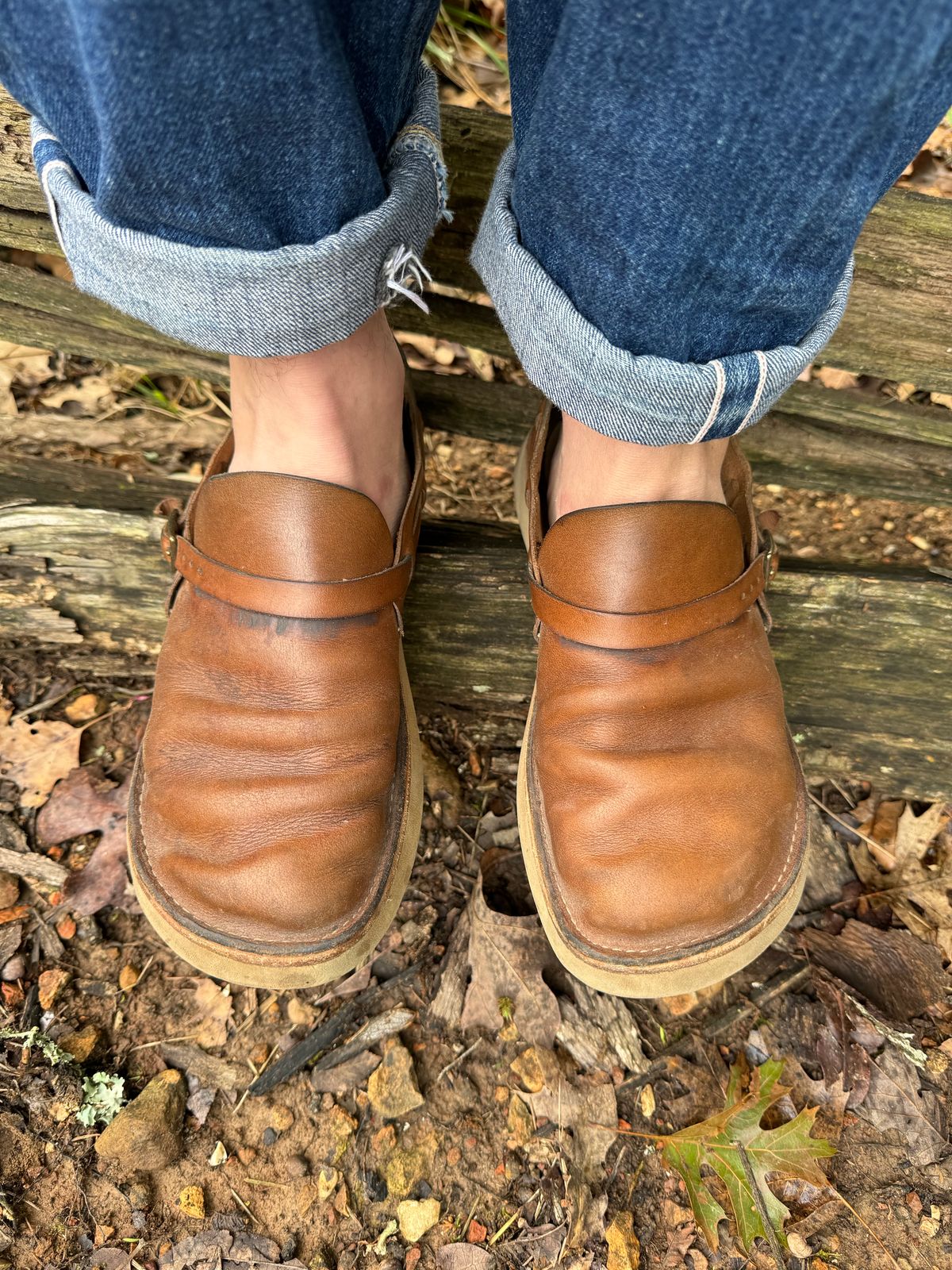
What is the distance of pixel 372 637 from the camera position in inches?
51.0

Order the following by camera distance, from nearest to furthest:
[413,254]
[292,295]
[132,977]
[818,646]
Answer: [292,295], [413,254], [132,977], [818,646]

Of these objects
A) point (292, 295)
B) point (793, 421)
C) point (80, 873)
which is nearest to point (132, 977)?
point (80, 873)

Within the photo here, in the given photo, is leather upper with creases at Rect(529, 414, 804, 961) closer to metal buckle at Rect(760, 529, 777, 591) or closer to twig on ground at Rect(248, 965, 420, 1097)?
metal buckle at Rect(760, 529, 777, 591)

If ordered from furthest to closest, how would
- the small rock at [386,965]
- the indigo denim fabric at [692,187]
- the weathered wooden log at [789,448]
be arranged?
1. the weathered wooden log at [789,448]
2. the small rock at [386,965]
3. the indigo denim fabric at [692,187]

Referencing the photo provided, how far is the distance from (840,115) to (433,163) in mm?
528

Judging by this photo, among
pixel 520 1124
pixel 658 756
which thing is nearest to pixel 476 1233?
pixel 520 1124

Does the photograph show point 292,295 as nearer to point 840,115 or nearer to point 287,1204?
point 840,115

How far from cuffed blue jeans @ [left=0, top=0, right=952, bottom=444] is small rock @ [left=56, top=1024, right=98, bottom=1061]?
113 centimetres

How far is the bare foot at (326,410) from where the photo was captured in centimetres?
118

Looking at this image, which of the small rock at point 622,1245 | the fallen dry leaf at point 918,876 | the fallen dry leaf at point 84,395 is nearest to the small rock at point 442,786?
the small rock at point 622,1245

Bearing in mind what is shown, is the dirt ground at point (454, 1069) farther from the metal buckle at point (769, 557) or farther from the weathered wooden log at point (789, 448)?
the metal buckle at point (769, 557)

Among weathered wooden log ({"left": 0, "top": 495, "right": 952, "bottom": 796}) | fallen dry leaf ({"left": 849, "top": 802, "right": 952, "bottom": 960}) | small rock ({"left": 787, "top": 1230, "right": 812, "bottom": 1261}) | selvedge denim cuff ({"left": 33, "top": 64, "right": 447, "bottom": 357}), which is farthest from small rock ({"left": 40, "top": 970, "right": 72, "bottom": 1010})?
fallen dry leaf ({"left": 849, "top": 802, "right": 952, "bottom": 960})

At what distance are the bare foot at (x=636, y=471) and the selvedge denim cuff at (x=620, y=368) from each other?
156 millimetres

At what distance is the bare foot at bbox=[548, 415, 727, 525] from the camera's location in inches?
47.3
